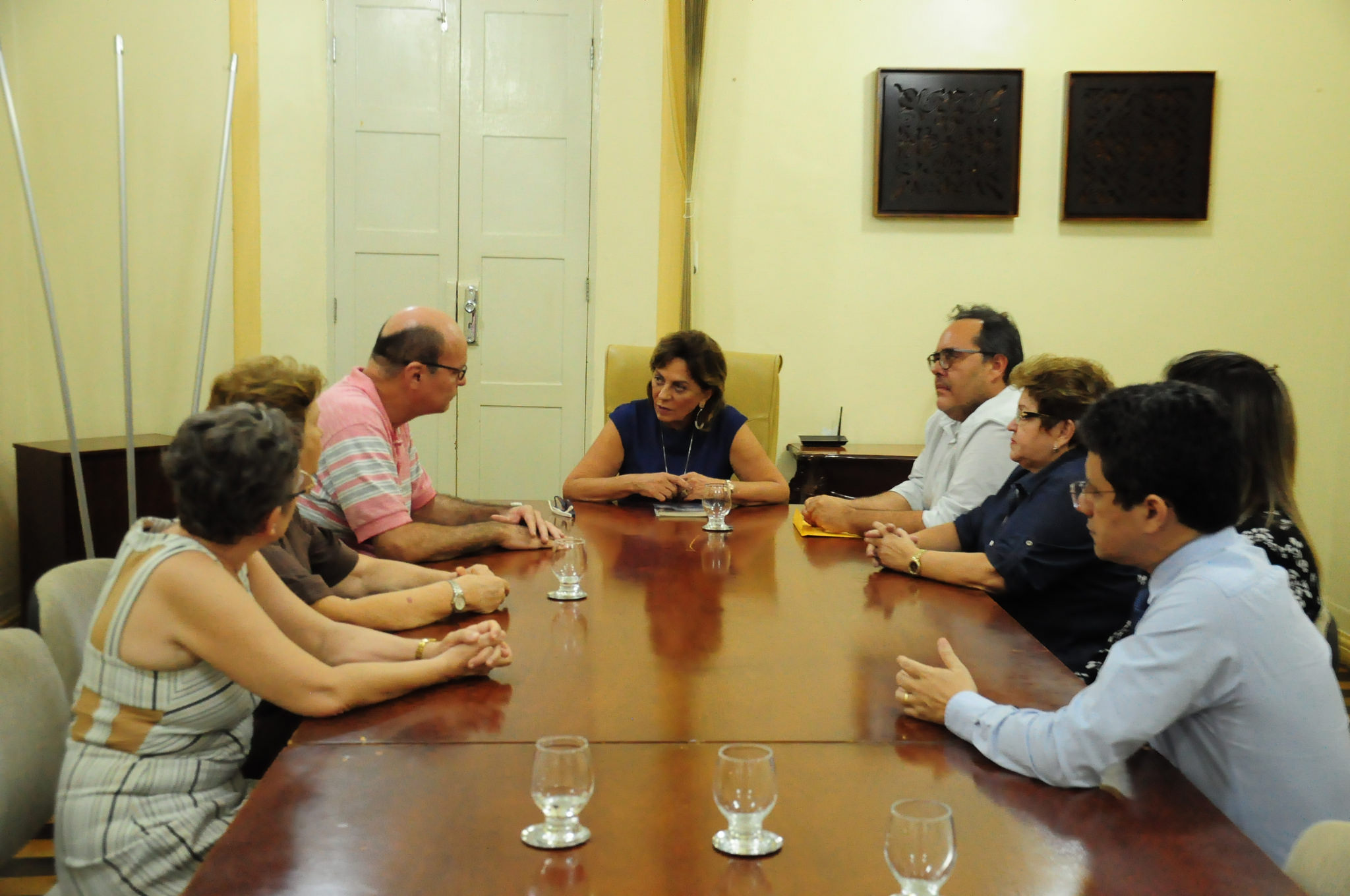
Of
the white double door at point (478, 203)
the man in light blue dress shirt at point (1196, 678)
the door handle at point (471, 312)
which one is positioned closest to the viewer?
the man in light blue dress shirt at point (1196, 678)

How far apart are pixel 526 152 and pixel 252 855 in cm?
438

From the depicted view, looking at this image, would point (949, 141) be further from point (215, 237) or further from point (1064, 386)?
point (215, 237)

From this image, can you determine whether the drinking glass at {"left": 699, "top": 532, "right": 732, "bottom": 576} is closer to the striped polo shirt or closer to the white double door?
the striped polo shirt

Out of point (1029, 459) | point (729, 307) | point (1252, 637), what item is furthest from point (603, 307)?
point (1252, 637)

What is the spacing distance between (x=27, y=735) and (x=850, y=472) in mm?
3501

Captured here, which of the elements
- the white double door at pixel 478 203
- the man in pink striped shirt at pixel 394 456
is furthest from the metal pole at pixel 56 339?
the man in pink striped shirt at pixel 394 456

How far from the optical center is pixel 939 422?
143 inches

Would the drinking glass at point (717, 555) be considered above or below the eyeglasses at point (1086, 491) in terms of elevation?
below

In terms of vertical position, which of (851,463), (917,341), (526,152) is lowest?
(851,463)

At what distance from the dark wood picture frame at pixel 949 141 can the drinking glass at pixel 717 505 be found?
2.49 m

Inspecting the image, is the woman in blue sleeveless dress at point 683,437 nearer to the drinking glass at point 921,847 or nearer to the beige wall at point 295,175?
the beige wall at point 295,175

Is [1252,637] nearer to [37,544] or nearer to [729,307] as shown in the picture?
[729,307]

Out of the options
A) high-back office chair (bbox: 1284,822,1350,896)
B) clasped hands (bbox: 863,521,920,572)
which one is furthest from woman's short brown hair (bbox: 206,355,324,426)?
high-back office chair (bbox: 1284,822,1350,896)

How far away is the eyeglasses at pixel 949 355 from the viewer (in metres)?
3.40
